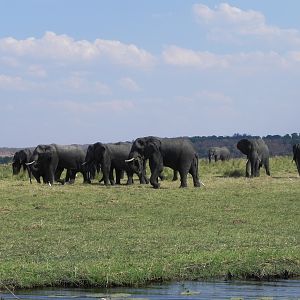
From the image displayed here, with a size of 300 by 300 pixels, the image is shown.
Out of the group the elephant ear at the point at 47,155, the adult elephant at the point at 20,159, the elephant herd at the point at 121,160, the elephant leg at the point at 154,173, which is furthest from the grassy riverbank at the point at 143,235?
the adult elephant at the point at 20,159

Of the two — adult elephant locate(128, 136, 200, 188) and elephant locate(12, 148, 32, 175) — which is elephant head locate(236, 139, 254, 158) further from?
elephant locate(12, 148, 32, 175)

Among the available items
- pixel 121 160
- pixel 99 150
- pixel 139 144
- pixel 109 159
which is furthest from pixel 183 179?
pixel 99 150

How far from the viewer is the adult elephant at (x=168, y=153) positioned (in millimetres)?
33688

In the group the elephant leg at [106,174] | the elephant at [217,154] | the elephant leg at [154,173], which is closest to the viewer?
the elephant leg at [154,173]

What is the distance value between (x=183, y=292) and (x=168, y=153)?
21348 millimetres

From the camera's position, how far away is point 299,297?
12.5m

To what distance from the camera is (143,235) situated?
58.8 ft

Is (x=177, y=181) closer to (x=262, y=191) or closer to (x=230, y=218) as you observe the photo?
(x=262, y=191)

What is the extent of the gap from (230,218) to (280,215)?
59.7 inches

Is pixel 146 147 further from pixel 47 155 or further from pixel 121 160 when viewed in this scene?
pixel 47 155

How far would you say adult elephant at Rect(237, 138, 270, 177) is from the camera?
4192 cm

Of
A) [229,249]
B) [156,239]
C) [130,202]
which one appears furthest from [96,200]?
[229,249]

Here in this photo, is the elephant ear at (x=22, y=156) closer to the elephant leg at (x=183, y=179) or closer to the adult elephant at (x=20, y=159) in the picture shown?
the adult elephant at (x=20, y=159)

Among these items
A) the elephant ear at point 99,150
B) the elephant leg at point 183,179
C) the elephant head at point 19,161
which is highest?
the elephant ear at point 99,150
